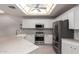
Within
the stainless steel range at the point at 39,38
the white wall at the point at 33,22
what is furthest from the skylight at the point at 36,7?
the white wall at the point at 33,22

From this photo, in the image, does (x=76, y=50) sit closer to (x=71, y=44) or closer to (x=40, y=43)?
(x=71, y=44)

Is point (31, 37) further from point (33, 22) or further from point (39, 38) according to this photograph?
point (33, 22)

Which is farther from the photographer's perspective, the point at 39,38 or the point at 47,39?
the point at 47,39

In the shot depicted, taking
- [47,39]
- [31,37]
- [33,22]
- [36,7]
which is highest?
[36,7]

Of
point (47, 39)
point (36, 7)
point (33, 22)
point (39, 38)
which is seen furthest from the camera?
point (33, 22)

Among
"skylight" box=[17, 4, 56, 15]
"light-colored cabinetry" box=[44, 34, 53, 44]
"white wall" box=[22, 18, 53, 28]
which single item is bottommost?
"light-colored cabinetry" box=[44, 34, 53, 44]

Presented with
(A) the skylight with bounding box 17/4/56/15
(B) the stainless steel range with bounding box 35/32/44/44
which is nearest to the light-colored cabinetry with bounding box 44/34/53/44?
(B) the stainless steel range with bounding box 35/32/44/44

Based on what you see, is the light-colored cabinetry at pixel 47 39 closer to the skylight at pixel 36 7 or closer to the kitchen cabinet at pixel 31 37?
the kitchen cabinet at pixel 31 37

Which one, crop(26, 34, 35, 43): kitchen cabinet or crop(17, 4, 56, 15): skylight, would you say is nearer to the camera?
crop(17, 4, 56, 15): skylight

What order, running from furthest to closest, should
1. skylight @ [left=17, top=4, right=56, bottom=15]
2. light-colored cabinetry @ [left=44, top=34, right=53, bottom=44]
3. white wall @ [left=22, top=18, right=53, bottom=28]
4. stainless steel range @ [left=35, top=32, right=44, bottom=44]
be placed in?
white wall @ [left=22, top=18, right=53, bottom=28]
light-colored cabinetry @ [left=44, top=34, right=53, bottom=44]
stainless steel range @ [left=35, top=32, right=44, bottom=44]
skylight @ [left=17, top=4, right=56, bottom=15]

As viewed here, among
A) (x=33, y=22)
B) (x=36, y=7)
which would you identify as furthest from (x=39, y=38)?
(x=36, y=7)

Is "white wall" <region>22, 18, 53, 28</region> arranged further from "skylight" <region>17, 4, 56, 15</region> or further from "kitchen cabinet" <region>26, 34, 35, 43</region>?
"skylight" <region>17, 4, 56, 15</region>
